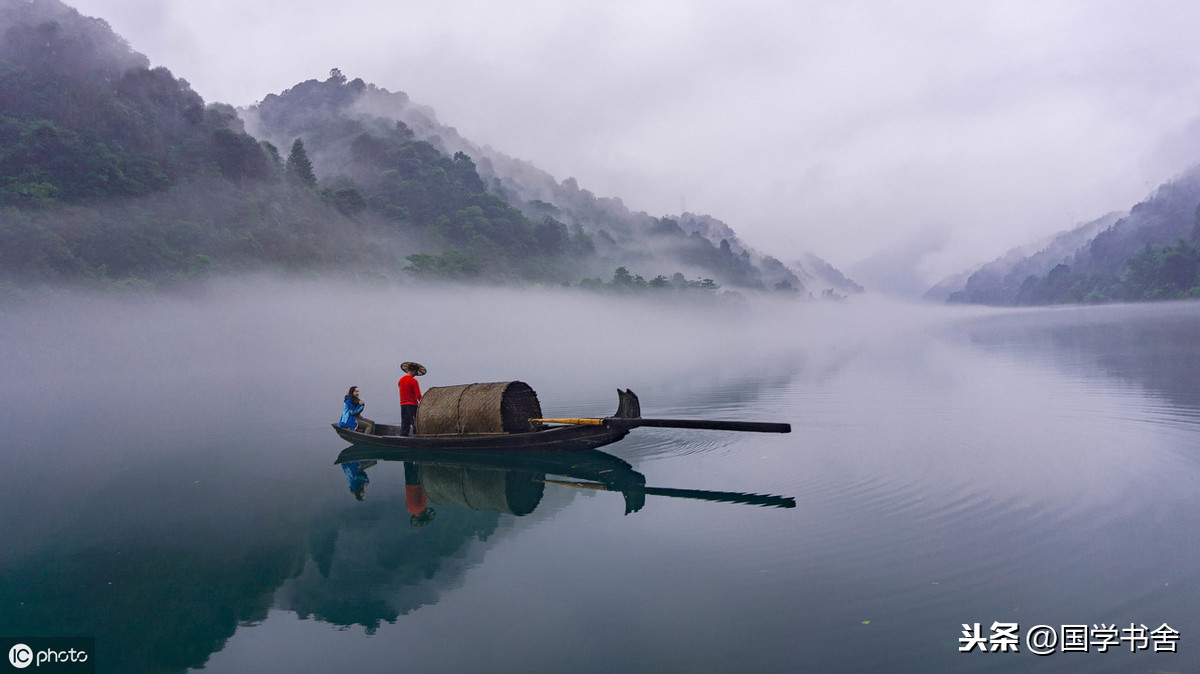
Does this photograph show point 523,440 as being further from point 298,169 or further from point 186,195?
point 298,169

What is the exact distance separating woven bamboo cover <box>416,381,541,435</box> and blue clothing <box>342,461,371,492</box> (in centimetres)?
155

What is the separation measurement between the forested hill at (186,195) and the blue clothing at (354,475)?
2233 inches

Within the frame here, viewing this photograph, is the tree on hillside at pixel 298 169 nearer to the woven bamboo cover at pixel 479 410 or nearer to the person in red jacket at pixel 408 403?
the person in red jacket at pixel 408 403

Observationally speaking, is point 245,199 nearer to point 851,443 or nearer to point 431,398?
point 431,398

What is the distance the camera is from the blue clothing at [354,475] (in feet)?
41.9

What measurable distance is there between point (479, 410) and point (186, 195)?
7719 centimetres

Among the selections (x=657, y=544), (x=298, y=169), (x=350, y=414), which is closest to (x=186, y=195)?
(x=298, y=169)

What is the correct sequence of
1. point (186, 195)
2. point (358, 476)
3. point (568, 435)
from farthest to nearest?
point (186, 195) → point (358, 476) → point (568, 435)

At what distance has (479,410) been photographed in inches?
561

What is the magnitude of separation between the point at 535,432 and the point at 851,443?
6679 millimetres

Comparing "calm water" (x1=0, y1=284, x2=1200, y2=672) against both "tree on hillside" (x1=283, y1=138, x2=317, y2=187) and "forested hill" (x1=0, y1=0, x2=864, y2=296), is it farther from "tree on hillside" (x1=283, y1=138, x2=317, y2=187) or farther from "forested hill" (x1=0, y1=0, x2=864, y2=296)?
"tree on hillside" (x1=283, y1=138, x2=317, y2=187)

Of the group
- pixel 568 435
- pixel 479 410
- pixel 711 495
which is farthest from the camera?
pixel 479 410

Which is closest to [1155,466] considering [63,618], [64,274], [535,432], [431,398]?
[535,432]

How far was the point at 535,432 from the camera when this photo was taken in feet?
43.6
